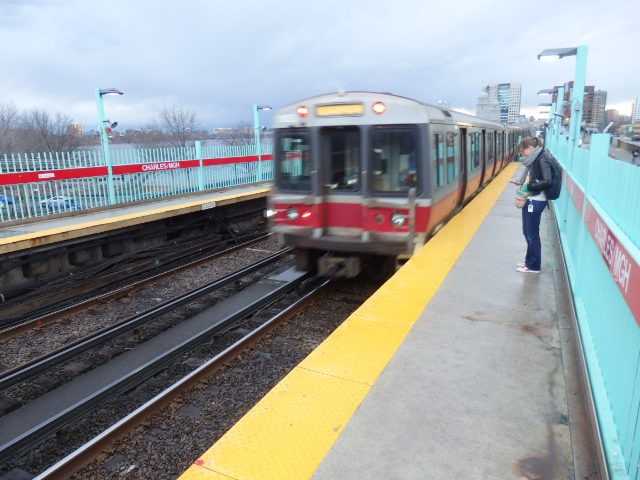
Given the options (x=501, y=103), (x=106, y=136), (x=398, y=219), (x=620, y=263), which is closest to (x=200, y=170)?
(x=106, y=136)

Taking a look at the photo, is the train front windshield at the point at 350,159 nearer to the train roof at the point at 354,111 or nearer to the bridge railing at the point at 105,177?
the train roof at the point at 354,111

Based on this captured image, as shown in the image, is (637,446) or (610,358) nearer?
(637,446)

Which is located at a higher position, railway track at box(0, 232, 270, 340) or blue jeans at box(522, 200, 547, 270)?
blue jeans at box(522, 200, 547, 270)

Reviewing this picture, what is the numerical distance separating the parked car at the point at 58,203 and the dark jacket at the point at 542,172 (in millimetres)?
9933

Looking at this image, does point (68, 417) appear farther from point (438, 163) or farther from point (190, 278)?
point (438, 163)

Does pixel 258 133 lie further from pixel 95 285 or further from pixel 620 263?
pixel 620 263

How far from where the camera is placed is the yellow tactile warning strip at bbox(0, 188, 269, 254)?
25.2ft

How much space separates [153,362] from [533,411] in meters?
3.77

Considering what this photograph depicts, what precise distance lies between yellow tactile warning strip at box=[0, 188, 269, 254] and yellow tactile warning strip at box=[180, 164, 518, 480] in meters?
6.30

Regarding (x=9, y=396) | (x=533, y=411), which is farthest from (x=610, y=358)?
(x=9, y=396)

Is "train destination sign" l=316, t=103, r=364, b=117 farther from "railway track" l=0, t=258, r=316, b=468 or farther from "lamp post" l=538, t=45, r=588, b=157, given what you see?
"lamp post" l=538, t=45, r=588, b=157

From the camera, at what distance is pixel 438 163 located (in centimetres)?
671

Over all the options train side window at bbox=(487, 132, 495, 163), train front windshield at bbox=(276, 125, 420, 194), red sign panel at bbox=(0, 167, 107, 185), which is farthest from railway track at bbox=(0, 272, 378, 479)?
train side window at bbox=(487, 132, 495, 163)

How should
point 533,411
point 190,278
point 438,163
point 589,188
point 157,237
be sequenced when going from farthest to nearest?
point 157,237 → point 190,278 → point 438,163 → point 589,188 → point 533,411
